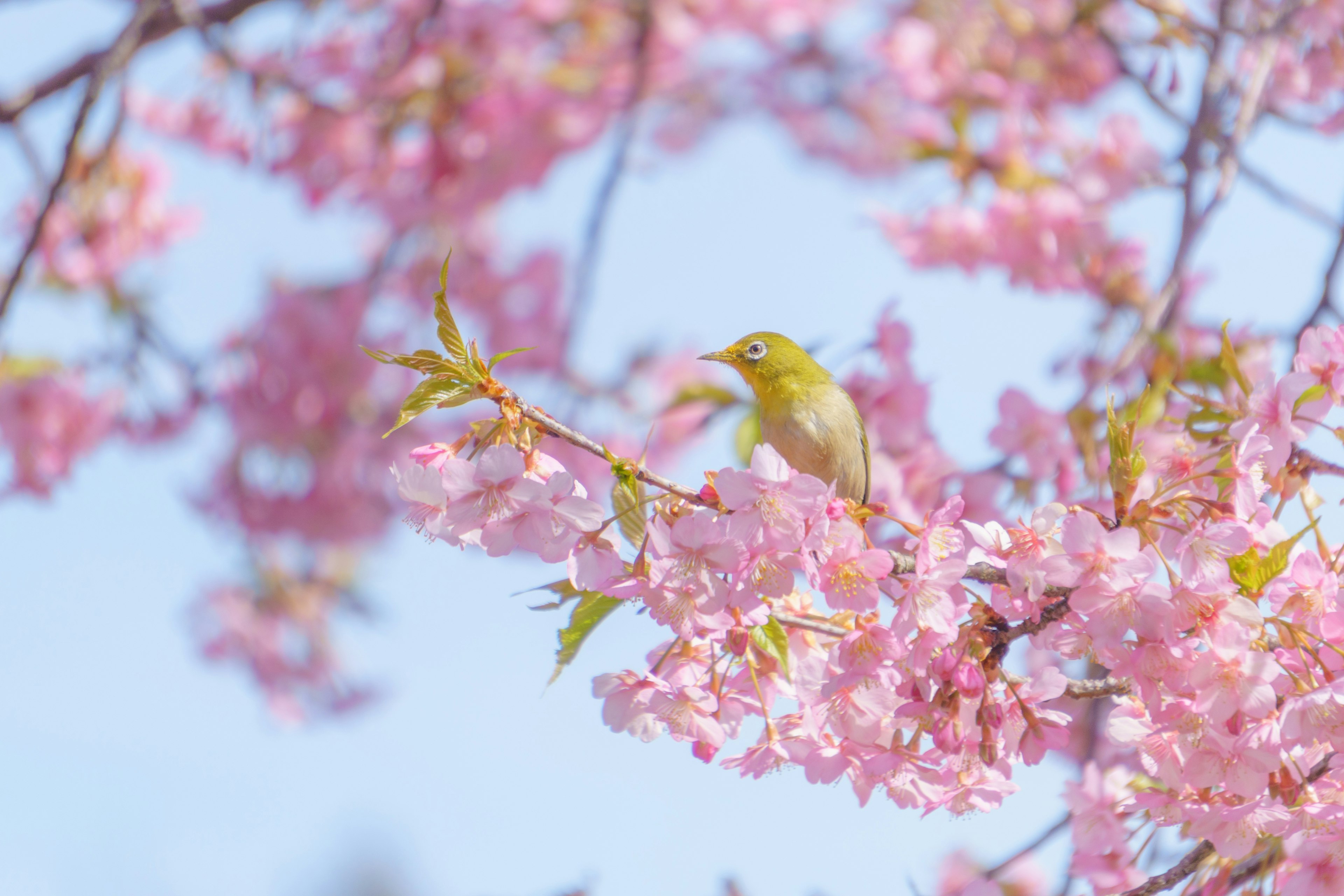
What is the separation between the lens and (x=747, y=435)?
135 inches

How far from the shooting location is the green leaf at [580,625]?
1911 mm

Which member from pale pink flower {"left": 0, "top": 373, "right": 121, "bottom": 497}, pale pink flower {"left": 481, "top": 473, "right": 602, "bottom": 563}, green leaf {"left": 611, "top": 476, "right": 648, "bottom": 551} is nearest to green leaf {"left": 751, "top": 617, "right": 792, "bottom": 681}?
green leaf {"left": 611, "top": 476, "right": 648, "bottom": 551}

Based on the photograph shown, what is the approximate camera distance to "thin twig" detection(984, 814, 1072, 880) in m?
2.37

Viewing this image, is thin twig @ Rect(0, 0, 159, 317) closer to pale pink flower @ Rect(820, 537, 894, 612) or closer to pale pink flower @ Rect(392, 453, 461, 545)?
pale pink flower @ Rect(392, 453, 461, 545)

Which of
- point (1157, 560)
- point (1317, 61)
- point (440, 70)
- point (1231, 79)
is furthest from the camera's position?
point (440, 70)

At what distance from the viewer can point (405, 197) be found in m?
6.96

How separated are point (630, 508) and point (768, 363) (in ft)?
4.42

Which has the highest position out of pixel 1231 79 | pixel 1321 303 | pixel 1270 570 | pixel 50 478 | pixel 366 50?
pixel 366 50

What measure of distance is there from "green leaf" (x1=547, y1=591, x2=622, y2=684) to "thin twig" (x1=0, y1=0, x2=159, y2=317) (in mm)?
2105

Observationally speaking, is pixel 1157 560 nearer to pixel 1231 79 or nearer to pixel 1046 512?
pixel 1046 512

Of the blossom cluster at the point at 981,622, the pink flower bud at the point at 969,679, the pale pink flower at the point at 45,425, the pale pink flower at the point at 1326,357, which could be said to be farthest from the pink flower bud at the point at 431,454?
the pale pink flower at the point at 45,425

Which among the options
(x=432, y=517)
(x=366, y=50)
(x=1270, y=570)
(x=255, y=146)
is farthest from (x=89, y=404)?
(x=1270, y=570)

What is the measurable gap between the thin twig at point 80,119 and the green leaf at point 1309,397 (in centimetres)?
317

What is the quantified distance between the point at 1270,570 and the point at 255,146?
509 cm
